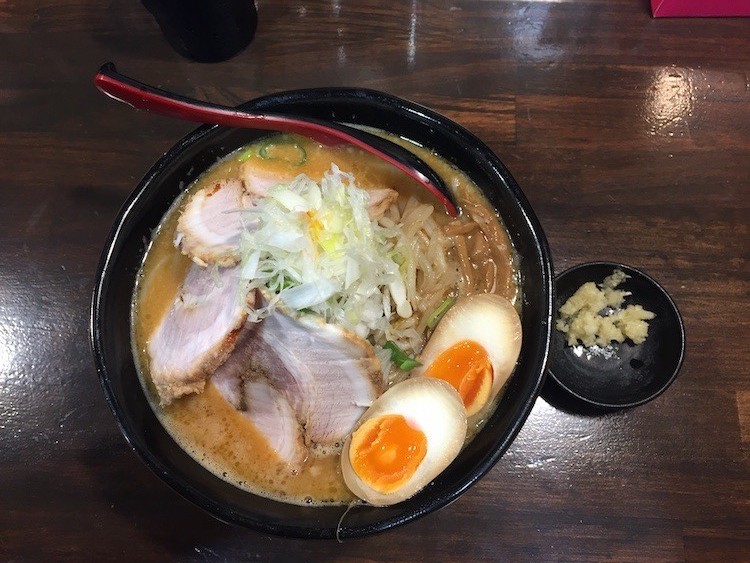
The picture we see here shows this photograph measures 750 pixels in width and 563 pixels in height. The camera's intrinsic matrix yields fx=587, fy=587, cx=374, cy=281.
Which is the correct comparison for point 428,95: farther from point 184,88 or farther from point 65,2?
point 65,2

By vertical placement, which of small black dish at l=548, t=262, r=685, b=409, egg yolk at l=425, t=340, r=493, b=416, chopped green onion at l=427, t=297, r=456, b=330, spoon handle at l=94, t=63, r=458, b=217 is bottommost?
small black dish at l=548, t=262, r=685, b=409

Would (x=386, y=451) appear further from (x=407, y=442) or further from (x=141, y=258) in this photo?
(x=141, y=258)

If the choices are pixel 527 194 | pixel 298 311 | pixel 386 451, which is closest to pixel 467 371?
pixel 386 451

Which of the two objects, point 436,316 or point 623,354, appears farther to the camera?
point 623,354

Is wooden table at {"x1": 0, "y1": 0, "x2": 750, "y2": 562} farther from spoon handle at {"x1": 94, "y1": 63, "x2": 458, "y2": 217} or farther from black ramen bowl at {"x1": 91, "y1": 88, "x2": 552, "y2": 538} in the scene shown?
spoon handle at {"x1": 94, "y1": 63, "x2": 458, "y2": 217}

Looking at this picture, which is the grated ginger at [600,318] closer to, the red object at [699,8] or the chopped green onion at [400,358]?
the chopped green onion at [400,358]

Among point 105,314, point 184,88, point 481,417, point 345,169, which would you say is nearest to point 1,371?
point 105,314

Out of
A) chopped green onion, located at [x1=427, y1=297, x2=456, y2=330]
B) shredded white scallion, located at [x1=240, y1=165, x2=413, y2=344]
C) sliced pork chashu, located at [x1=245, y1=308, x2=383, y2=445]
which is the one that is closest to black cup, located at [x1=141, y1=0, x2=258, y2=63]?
shredded white scallion, located at [x1=240, y1=165, x2=413, y2=344]
